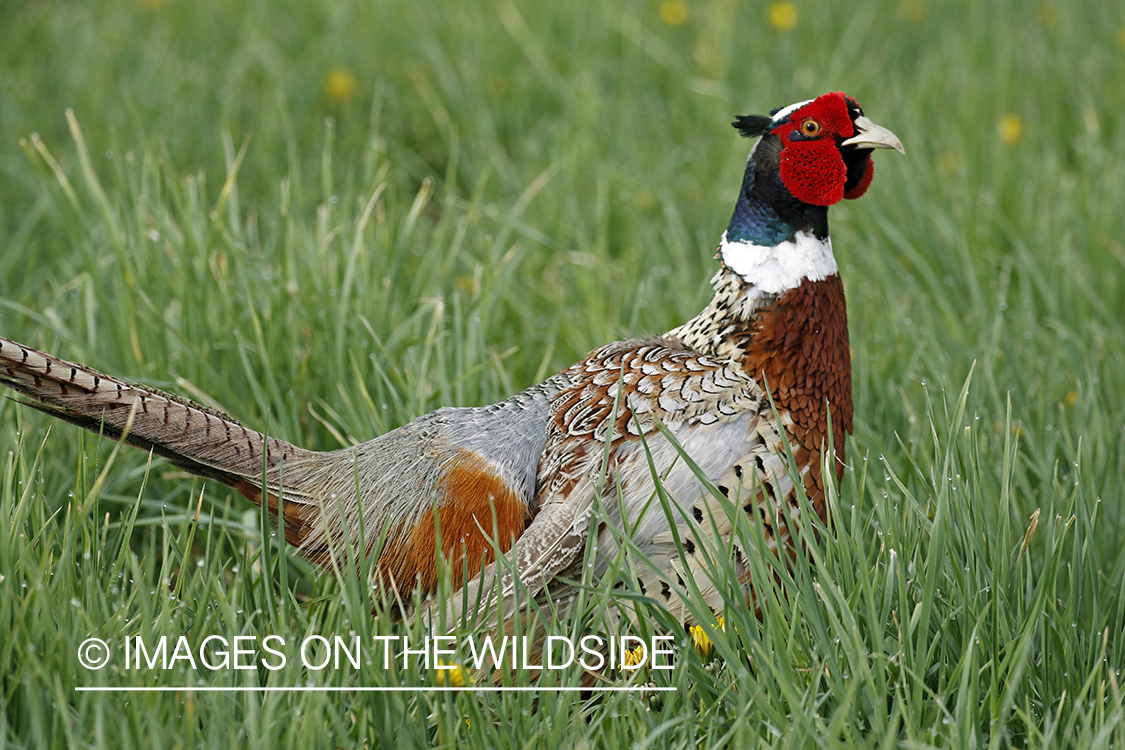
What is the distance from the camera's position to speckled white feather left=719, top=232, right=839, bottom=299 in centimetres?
243

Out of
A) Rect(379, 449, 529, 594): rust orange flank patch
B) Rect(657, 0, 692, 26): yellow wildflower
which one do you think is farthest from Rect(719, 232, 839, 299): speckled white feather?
Rect(657, 0, 692, 26): yellow wildflower

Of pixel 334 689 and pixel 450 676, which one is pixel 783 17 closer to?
pixel 450 676

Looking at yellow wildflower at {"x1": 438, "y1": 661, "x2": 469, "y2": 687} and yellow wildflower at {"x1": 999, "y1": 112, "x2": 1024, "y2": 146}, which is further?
yellow wildflower at {"x1": 999, "y1": 112, "x2": 1024, "y2": 146}

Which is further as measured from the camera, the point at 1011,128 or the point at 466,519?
the point at 1011,128

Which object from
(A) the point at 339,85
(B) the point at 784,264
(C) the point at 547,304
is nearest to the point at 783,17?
(A) the point at 339,85

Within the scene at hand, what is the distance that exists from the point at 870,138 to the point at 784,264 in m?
0.36

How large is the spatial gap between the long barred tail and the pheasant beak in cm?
149

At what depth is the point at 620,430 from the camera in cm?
232

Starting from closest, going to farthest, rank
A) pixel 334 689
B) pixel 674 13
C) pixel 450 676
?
pixel 334 689
pixel 450 676
pixel 674 13

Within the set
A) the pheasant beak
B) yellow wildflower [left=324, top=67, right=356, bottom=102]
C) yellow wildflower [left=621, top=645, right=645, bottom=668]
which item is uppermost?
yellow wildflower [left=324, top=67, right=356, bottom=102]

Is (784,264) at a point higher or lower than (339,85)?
lower

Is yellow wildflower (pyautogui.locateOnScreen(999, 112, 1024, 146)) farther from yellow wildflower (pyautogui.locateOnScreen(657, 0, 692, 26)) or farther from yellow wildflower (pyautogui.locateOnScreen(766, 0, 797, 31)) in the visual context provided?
yellow wildflower (pyautogui.locateOnScreen(657, 0, 692, 26))

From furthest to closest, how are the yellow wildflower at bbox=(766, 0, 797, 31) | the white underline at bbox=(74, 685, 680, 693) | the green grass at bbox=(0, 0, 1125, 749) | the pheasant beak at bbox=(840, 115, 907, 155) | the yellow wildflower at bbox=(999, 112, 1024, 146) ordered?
the yellow wildflower at bbox=(766, 0, 797, 31), the yellow wildflower at bbox=(999, 112, 1024, 146), the pheasant beak at bbox=(840, 115, 907, 155), the green grass at bbox=(0, 0, 1125, 749), the white underline at bbox=(74, 685, 680, 693)

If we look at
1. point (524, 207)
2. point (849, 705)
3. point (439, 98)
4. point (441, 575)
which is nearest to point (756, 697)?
point (849, 705)
